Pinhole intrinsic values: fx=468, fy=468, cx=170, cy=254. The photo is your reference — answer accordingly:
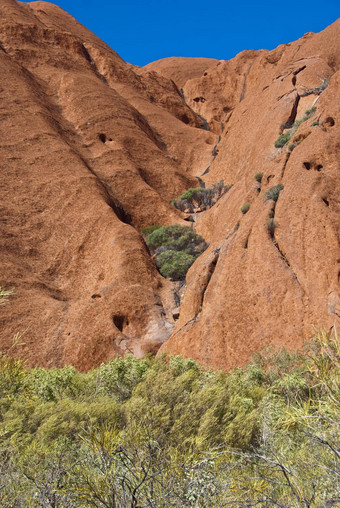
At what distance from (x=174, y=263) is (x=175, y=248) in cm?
241

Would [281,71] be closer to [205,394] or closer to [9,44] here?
[9,44]

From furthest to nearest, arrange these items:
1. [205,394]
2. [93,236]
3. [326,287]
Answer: [93,236] < [326,287] < [205,394]

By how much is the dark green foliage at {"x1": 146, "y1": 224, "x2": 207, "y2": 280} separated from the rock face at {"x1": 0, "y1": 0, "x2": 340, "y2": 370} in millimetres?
907

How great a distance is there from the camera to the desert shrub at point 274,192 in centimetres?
2034

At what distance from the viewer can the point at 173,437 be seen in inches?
364

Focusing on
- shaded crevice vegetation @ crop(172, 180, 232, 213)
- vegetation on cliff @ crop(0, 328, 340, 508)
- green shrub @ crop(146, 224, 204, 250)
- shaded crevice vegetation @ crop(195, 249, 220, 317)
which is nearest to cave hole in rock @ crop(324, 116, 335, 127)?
shaded crevice vegetation @ crop(195, 249, 220, 317)

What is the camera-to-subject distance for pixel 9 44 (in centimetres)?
4350

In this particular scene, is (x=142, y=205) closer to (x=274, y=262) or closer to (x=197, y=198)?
(x=197, y=198)

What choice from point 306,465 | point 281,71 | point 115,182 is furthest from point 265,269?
A: point 281,71

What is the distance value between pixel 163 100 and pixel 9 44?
17.7 m

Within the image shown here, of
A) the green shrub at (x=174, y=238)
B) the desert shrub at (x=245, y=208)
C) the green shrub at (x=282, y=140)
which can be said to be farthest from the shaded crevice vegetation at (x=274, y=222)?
the green shrub at (x=174, y=238)

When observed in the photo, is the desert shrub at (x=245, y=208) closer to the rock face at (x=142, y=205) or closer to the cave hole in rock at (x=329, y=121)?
the rock face at (x=142, y=205)

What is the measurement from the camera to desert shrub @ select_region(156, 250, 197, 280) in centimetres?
2656

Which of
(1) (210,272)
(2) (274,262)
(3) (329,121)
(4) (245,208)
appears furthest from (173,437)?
(3) (329,121)
